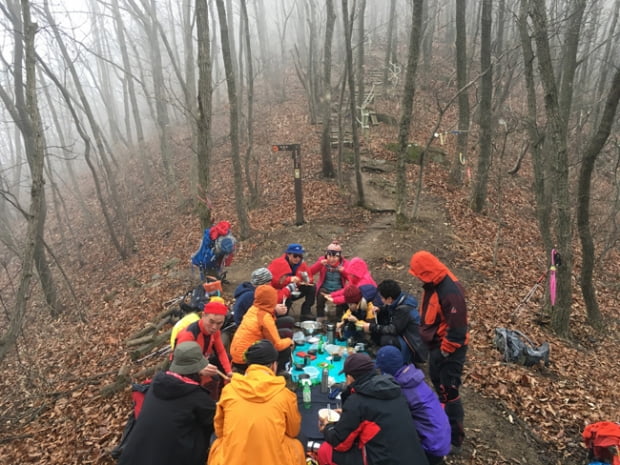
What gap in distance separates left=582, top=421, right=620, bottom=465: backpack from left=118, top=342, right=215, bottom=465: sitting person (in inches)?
145

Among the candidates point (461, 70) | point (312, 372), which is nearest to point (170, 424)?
point (312, 372)

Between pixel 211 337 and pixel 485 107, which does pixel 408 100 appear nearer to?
pixel 485 107

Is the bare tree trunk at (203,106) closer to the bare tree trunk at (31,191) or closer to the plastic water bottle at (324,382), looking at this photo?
the bare tree trunk at (31,191)

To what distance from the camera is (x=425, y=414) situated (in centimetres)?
340

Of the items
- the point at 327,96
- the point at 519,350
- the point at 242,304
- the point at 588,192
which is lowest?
the point at 519,350

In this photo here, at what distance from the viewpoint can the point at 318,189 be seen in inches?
508

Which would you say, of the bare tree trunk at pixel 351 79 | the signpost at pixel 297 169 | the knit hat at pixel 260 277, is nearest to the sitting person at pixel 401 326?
the knit hat at pixel 260 277

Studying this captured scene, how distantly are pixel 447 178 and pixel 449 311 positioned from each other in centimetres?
1060

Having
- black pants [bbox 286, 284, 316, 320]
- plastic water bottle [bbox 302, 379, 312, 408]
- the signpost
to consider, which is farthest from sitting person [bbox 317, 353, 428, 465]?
the signpost

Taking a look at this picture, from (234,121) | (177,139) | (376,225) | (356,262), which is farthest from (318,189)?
(177,139)

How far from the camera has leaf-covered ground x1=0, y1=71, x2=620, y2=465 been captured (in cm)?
495

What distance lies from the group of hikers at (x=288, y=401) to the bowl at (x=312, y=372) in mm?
445

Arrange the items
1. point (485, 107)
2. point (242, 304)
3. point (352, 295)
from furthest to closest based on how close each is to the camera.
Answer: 1. point (485, 107)
2. point (352, 295)
3. point (242, 304)

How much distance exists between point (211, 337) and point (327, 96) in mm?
9905
